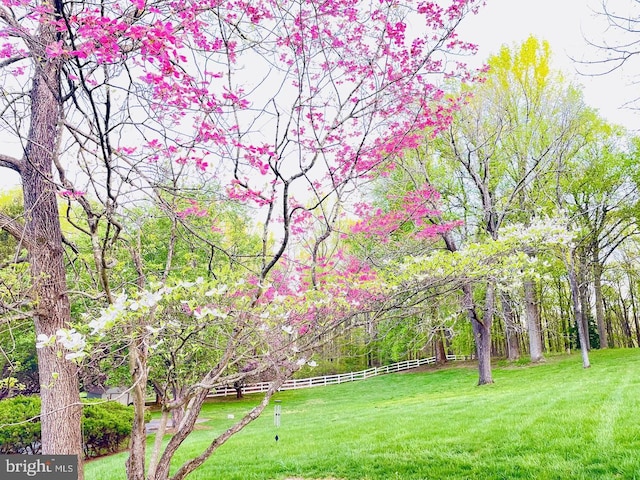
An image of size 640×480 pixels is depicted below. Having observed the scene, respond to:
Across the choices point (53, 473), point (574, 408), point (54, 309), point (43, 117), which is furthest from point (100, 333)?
point (574, 408)

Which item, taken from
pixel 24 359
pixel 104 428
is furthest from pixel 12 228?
pixel 24 359

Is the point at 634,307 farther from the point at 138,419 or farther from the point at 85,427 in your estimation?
the point at 138,419

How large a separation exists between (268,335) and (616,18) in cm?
399

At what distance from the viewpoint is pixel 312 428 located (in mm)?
8750

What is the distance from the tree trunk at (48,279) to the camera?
12.2 feet

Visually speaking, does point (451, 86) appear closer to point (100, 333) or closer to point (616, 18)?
point (616, 18)

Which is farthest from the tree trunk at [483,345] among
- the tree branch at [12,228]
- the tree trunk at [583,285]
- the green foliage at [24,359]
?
the green foliage at [24,359]

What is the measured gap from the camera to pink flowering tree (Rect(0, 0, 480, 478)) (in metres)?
3.31

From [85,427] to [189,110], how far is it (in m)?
8.91

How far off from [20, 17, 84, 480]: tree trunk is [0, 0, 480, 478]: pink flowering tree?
0.01m

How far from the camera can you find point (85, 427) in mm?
9727

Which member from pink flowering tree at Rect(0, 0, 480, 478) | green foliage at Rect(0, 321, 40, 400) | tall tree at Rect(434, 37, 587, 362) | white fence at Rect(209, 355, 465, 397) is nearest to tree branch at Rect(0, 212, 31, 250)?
pink flowering tree at Rect(0, 0, 480, 478)

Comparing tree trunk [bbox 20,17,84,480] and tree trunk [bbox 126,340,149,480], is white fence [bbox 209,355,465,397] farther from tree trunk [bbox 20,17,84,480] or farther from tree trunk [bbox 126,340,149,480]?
tree trunk [bbox 126,340,149,480]

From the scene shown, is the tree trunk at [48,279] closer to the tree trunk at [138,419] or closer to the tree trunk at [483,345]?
the tree trunk at [138,419]
